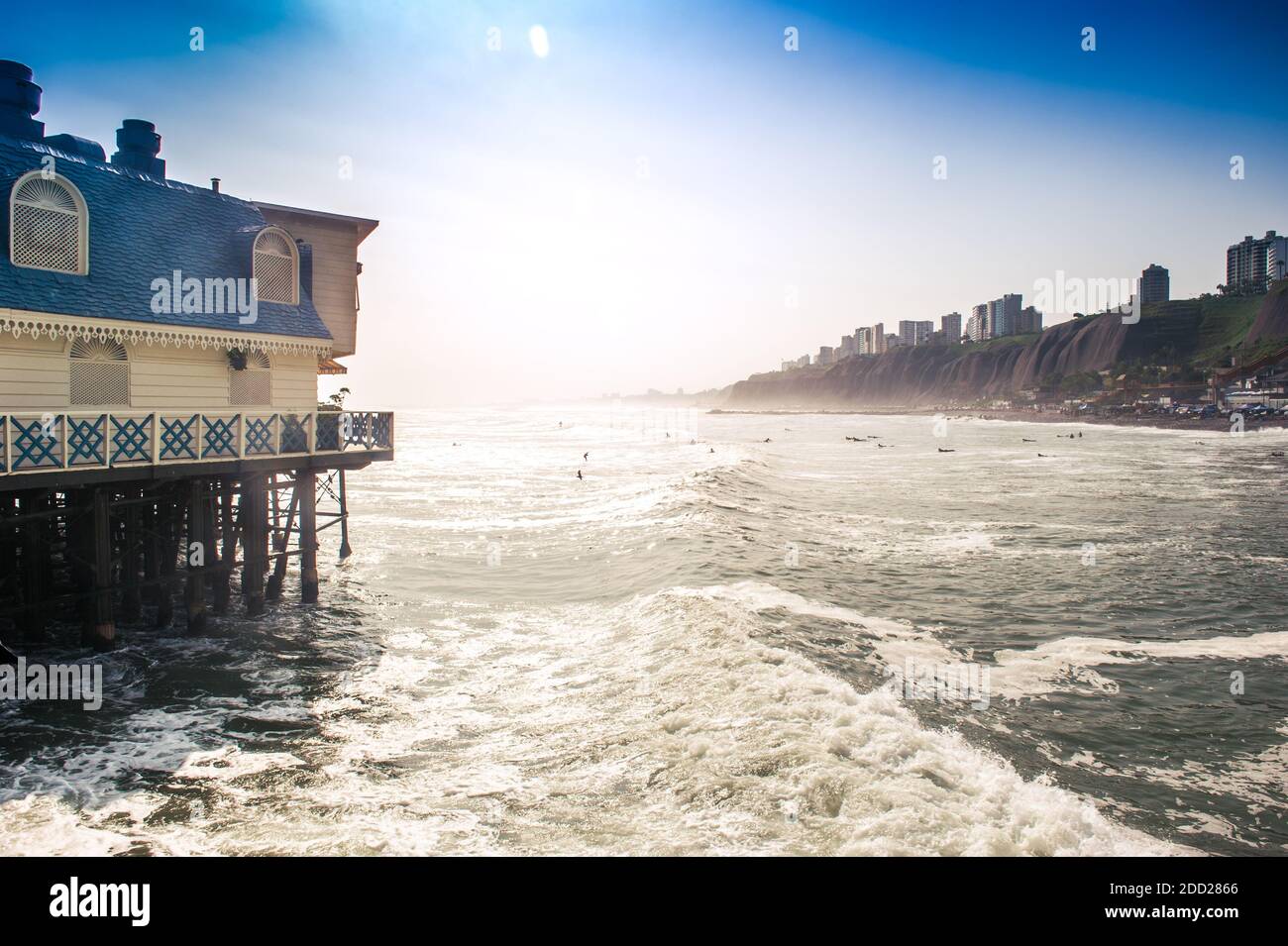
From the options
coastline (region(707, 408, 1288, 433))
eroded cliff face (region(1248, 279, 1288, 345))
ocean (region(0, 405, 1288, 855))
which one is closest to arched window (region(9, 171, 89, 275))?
ocean (region(0, 405, 1288, 855))

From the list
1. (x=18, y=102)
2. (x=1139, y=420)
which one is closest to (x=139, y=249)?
(x=18, y=102)

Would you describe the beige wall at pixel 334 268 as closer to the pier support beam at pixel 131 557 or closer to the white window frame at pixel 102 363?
the white window frame at pixel 102 363

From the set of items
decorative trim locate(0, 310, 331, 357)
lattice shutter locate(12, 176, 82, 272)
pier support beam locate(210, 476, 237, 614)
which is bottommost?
pier support beam locate(210, 476, 237, 614)

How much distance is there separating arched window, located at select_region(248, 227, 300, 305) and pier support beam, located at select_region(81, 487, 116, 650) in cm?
686

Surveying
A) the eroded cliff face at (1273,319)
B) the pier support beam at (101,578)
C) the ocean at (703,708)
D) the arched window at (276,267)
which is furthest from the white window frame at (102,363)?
the eroded cliff face at (1273,319)

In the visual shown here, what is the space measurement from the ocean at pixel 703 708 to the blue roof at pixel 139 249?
7437 mm

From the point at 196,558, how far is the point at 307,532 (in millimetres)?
3155

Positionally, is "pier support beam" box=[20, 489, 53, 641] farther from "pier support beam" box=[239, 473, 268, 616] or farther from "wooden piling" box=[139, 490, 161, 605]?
"pier support beam" box=[239, 473, 268, 616]

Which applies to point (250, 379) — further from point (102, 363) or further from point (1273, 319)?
point (1273, 319)

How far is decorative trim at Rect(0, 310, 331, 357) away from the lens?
45.3 ft

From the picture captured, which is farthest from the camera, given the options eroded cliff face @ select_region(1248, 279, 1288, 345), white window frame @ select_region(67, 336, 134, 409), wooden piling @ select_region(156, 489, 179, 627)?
eroded cliff face @ select_region(1248, 279, 1288, 345)

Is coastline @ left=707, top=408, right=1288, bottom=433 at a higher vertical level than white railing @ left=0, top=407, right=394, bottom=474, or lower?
higher

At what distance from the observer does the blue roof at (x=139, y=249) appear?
1456cm

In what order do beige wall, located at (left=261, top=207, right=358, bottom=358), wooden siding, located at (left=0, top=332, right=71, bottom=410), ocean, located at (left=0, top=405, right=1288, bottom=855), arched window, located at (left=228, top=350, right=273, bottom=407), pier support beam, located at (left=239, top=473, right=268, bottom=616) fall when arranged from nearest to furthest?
ocean, located at (left=0, top=405, right=1288, bottom=855)
wooden siding, located at (left=0, top=332, right=71, bottom=410)
pier support beam, located at (left=239, top=473, right=268, bottom=616)
arched window, located at (left=228, top=350, right=273, bottom=407)
beige wall, located at (left=261, top=207, right=358, bottom=358)
